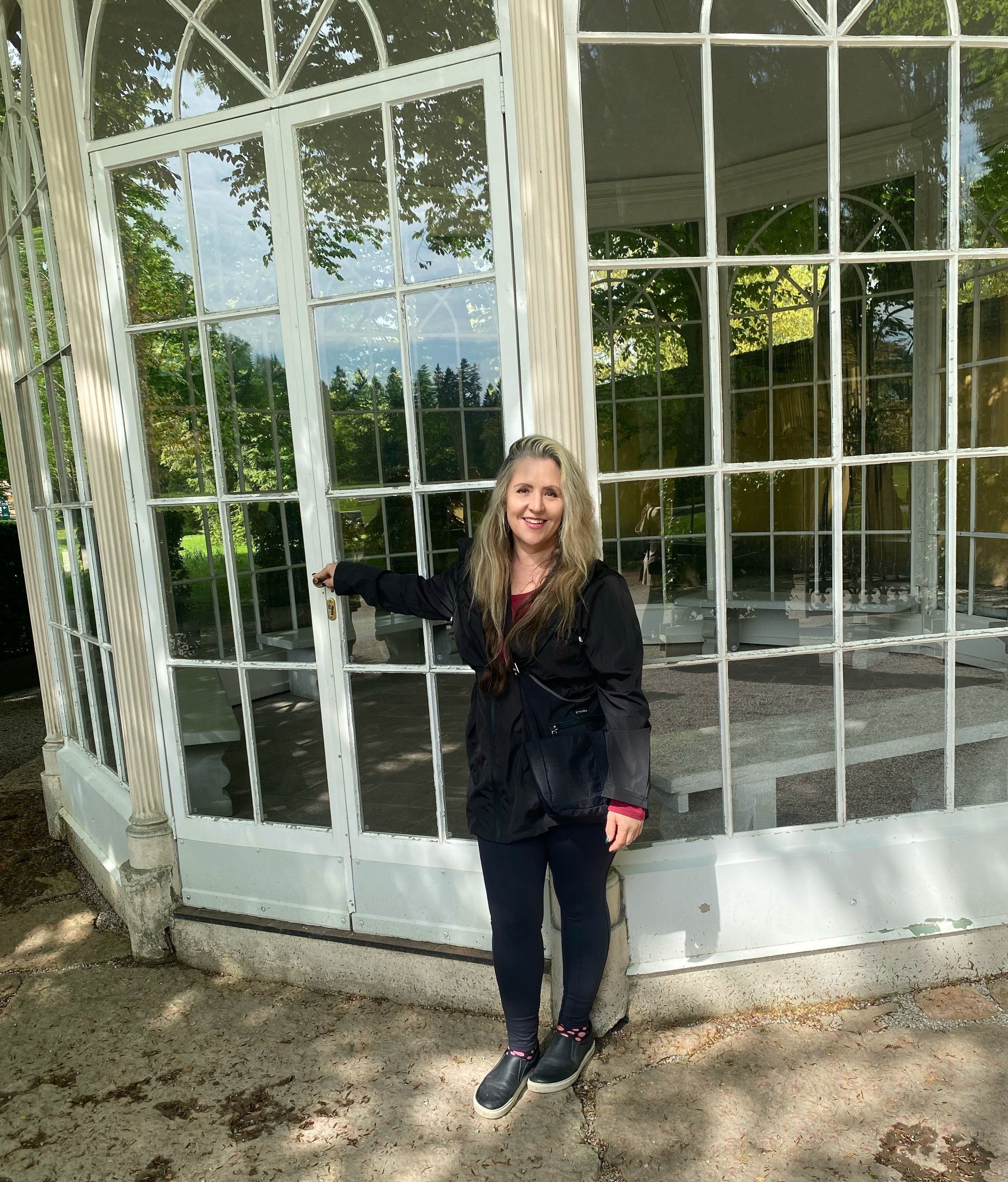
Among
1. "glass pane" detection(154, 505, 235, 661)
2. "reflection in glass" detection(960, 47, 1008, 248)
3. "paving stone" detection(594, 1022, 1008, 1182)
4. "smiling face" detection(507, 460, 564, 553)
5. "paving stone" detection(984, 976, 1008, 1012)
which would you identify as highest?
"reflection in glass" detection(960, 47, 1008, 248)

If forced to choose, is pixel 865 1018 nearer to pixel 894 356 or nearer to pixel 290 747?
pixel 290 747

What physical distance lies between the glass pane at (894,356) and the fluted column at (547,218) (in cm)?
479

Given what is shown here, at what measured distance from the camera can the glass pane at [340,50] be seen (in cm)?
235

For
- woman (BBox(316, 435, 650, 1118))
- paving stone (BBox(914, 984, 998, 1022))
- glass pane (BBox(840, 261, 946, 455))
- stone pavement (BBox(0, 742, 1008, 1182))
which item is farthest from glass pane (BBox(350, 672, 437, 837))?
glass pane (BBox(840, 261, 946, 455))

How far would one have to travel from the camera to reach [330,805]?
273 centimetres

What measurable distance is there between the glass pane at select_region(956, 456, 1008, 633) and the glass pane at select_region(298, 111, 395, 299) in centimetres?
458

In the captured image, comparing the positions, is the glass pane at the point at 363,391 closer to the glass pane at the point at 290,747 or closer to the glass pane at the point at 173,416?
the glass pane at the point at 173,416

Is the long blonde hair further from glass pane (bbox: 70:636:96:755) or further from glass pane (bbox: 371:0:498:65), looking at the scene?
glass pane (bbox: 70:636:96:755)

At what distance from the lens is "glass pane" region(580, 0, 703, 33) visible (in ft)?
7.68

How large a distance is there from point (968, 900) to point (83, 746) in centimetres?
356

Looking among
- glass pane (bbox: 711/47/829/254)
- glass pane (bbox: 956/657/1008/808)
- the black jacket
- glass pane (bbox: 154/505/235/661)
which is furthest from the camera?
glass pane (bbox: 711/47/829/254)

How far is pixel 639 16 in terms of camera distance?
15.1 ft

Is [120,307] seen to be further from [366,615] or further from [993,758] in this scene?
[993,758]

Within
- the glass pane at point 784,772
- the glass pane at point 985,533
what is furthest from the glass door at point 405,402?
the glass pane at point 985,533
